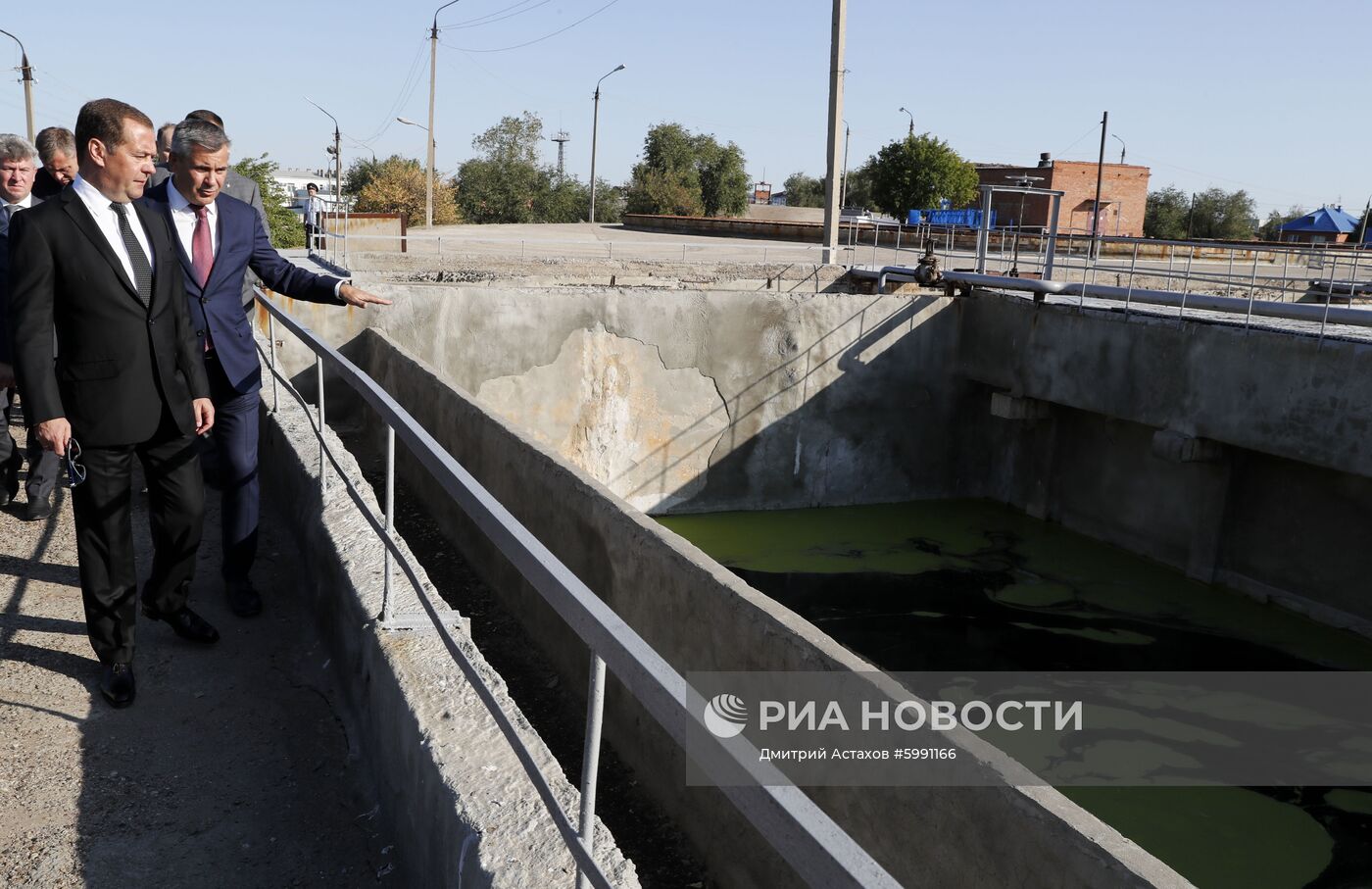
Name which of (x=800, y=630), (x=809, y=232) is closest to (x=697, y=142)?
(x=809, y=232)

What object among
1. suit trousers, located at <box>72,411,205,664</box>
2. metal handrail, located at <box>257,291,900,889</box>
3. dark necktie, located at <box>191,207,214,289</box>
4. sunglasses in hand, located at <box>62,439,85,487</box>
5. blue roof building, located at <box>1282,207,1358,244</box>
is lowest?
suit trousers, located at <box>72,411,205,664</box>

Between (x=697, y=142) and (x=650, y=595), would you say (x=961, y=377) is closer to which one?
(x=650, y=595)

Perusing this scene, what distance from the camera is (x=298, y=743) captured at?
3131mm

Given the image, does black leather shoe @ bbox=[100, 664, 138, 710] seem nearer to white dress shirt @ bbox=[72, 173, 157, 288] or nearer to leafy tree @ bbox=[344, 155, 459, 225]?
white dress shirt @ bbox=[72, 173, 157, 288]

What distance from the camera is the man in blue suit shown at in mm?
3586

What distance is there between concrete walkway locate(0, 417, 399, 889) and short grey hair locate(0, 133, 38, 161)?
6.02ft

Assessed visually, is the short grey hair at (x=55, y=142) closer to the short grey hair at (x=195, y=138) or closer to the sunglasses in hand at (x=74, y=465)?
the short grey hair at (x=195, y=138)

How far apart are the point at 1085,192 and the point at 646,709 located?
53562mm

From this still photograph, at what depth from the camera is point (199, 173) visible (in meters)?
3.54

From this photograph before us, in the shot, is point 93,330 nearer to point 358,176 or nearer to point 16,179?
point 16,179

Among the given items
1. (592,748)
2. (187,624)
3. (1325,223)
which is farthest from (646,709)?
(1325,223)

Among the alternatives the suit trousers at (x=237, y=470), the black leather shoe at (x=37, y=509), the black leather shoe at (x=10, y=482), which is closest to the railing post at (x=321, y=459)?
the suit trousers at (x=237, y=470)

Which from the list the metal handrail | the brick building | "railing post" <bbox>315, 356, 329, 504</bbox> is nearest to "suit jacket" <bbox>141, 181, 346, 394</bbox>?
"railing post" <bbox>315, 356, 329, 504</bbox>

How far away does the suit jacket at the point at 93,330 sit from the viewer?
117 inches
